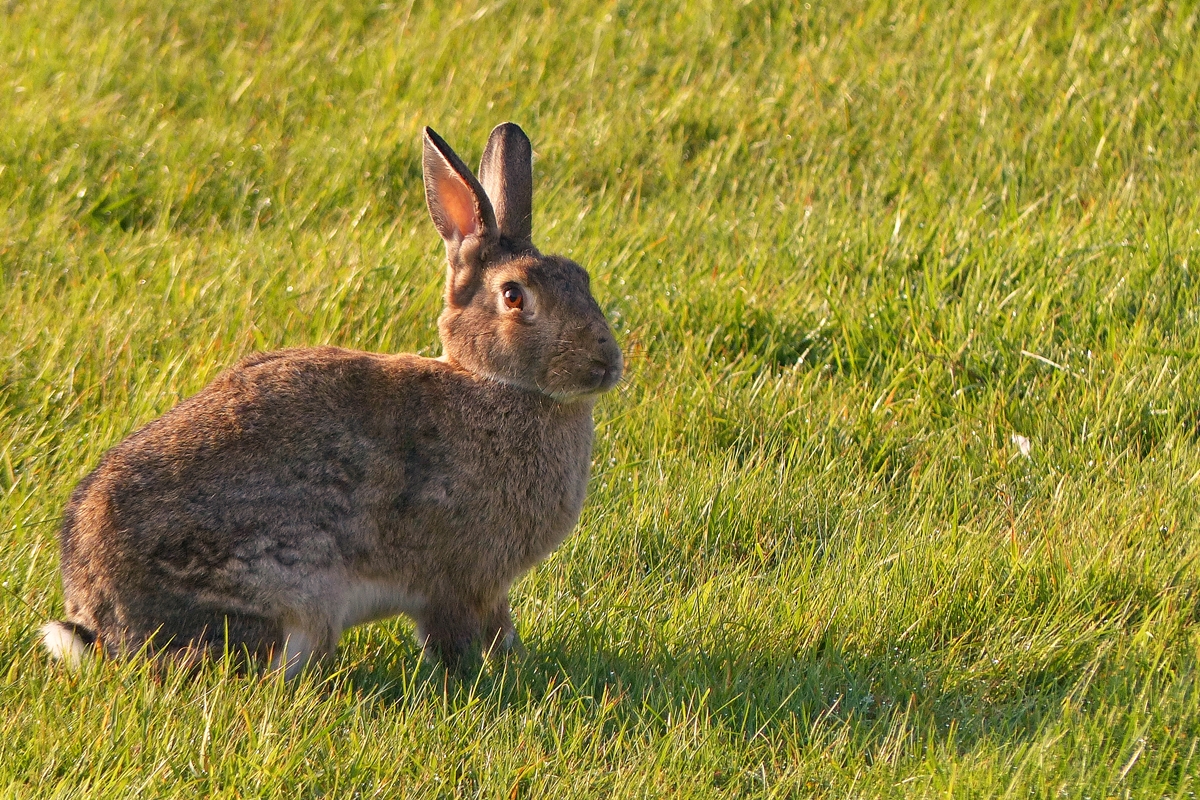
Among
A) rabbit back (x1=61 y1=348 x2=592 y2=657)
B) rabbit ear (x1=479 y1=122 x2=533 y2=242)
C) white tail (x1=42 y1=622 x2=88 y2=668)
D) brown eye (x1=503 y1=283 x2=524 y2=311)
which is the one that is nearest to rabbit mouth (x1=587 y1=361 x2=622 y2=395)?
rabbit back (x1=61 y1=348 x2=592 y2=657)

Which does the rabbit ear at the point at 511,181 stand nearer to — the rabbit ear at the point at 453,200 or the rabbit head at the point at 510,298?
the rabbit head at the point at 510,298

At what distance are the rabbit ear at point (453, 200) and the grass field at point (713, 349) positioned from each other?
1.02 m

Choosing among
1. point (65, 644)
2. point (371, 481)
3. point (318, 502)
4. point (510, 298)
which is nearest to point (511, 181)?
point (510, 298)

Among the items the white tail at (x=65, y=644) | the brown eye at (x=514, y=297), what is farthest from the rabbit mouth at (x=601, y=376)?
the white tail at (x=65, y=644)

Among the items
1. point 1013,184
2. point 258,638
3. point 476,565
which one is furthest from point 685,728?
point 1013,184

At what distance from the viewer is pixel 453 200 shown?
451cm

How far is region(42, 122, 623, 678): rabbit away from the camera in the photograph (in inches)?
151

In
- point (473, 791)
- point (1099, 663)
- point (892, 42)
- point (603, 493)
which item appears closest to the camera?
point (473, 791)

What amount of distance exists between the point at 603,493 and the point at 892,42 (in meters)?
4.00

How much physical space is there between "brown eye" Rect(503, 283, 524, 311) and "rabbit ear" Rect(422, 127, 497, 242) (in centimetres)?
23

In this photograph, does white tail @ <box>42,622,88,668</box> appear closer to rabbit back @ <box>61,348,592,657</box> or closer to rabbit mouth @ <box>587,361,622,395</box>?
rabbit back @ <box>61,348,592,657</box>

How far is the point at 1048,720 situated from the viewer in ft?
12.2

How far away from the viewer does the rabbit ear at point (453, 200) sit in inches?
172

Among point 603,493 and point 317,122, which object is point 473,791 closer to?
point 603,493
